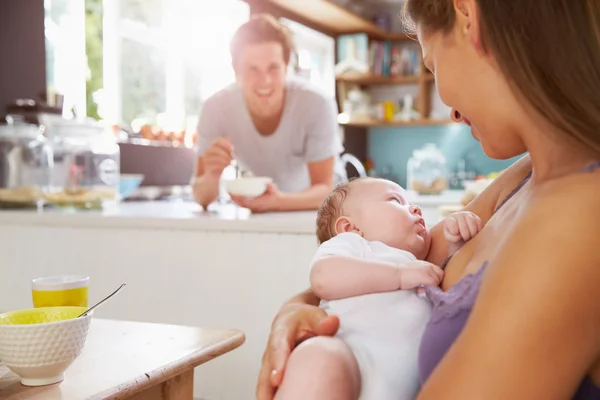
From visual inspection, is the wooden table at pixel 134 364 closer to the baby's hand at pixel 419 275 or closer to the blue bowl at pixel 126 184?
the baby's hand at pixel 419 275

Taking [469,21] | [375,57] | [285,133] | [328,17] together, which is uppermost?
[328,17]

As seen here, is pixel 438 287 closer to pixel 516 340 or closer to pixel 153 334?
pixel 516 340

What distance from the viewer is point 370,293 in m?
0.96

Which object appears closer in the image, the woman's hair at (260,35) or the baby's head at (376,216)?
the baby's head at (376,216)

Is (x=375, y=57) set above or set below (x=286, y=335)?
above

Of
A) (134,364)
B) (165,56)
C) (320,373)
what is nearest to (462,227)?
(320,373)

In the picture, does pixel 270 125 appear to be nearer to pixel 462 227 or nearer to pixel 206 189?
pixel 206 189

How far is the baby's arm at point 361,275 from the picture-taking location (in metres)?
0.93

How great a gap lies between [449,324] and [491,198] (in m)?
0.36

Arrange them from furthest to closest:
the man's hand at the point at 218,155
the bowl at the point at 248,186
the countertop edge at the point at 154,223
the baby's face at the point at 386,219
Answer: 1. the man's hand at the point at 218,155
2. the bowl at the point at 248,186
3. the countertop edge at the point at 154,223
4. the baby's face at the point at 386,219

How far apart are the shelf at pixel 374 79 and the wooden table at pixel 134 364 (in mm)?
4907

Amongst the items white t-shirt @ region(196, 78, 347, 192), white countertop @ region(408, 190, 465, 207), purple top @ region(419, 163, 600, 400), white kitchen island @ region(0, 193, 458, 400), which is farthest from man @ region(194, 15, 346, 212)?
purple top @ region(419, 163, 600, 400)

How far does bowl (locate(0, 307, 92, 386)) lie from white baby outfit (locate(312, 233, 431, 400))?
14.7 inches

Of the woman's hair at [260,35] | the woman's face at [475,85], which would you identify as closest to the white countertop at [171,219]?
the woman's hair at [260,35]
